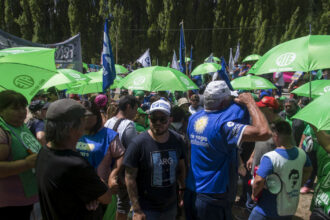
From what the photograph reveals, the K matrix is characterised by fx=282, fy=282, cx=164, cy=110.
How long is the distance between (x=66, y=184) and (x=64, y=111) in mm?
446

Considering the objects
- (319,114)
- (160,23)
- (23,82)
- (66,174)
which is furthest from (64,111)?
(160,23)

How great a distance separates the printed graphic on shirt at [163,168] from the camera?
258cm

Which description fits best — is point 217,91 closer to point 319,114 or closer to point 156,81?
point 319,114

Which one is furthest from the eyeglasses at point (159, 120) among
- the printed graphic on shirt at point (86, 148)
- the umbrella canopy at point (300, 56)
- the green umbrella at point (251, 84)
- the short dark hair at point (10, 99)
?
the green umbrella at point (251, 84)

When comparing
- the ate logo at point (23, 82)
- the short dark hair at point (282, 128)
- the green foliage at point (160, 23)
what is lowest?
the short dark hair at point (282, 128)

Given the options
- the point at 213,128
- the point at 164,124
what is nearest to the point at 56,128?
the point at 164,124

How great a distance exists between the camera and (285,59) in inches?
119

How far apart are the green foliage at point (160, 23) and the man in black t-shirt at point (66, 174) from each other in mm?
24511

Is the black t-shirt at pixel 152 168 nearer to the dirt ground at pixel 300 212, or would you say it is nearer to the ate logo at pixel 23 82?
the ate logo at pixel 23 82

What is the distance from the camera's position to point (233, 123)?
7.69ft

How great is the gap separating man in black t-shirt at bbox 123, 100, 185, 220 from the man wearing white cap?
0.23 metres

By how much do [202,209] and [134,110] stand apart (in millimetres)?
1638

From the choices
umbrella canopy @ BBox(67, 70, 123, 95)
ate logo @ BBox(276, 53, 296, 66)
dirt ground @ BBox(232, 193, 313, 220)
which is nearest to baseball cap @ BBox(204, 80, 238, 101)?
ate logo @ BBox(276, 53, 296, 66)

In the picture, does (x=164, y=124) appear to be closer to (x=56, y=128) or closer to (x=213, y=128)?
(x=213, y=128)
